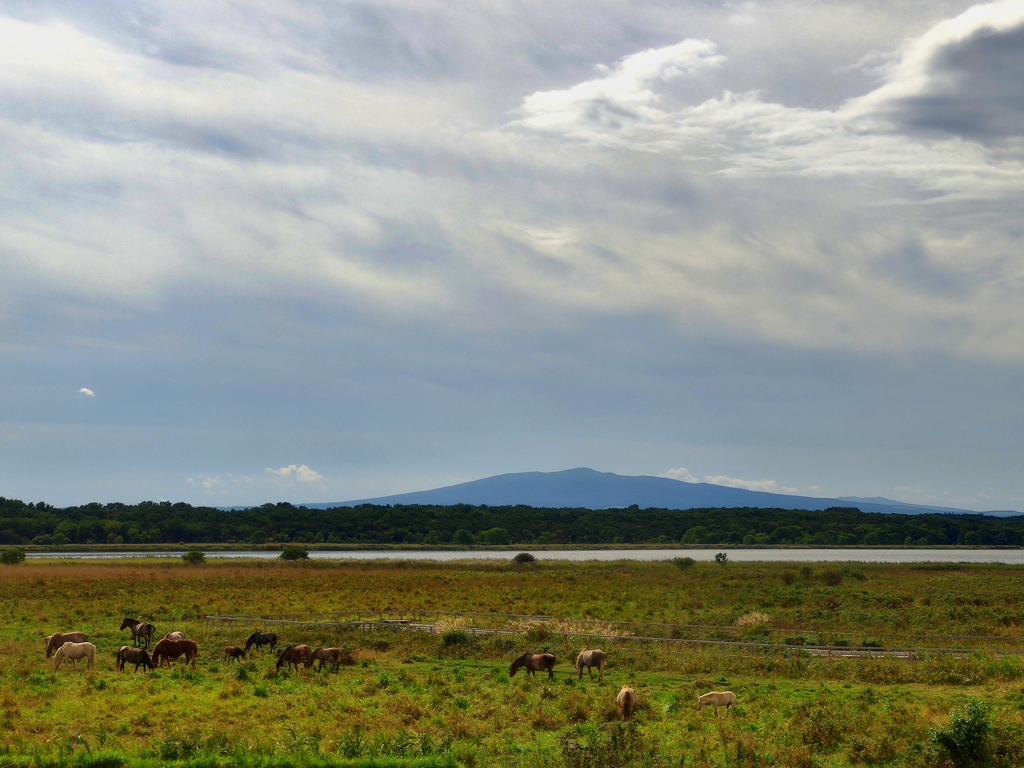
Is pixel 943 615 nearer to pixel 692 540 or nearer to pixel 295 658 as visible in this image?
pixel 295 658

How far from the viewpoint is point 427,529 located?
171375 mm

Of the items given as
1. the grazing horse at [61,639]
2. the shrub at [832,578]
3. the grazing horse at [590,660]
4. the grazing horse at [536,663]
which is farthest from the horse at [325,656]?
the shrub at [832,578]

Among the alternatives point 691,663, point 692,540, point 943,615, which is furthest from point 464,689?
point 692,540

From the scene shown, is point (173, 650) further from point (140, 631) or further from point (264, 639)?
point (140, 631)

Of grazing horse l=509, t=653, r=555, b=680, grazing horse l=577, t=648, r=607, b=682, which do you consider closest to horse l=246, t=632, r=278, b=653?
grazing horse l=509, t=653, r=555, b=680

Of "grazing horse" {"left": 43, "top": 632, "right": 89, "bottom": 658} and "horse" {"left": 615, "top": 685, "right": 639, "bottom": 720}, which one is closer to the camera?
"horse" {"left": 615, "top": 685, "right": 639, "bottom": 720}

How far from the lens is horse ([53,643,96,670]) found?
25531 millimetres

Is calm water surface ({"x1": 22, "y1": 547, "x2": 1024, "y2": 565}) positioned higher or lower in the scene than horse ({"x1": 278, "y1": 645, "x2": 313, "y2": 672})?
lower

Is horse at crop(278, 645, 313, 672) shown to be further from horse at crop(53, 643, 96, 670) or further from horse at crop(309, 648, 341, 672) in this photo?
horse at crop(53, 643, 96, 670)

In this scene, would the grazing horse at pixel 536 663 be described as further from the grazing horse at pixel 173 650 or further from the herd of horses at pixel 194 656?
the grazing horse at pixel 173 650

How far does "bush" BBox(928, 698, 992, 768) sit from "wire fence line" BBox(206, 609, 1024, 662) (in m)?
13.4

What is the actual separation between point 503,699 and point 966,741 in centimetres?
1085

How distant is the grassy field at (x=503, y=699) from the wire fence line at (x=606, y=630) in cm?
82

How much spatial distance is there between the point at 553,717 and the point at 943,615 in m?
30.8
